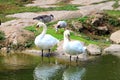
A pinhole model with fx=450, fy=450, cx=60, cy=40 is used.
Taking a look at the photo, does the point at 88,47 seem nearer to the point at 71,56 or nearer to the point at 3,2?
the point at 71,56

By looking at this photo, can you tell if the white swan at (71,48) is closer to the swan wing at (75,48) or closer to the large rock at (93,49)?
the swan wing at (75,48)

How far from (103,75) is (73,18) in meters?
11.9

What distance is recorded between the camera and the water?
61.2 ft

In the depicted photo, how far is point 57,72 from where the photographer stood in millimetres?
19562

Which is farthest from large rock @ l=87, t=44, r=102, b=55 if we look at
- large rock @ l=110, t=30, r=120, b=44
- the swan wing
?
large rock @ l=110, t=30, r=120, b=44

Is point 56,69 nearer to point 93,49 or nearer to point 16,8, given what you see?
point 93,49

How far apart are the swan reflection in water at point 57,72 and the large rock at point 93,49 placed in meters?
2.24

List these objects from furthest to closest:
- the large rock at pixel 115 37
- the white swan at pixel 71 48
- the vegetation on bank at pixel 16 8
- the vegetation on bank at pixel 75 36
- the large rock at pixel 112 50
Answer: the vegetation on bank at pixel 16 8, the large rock at pixel 115 37, the vegetation on bank at pixel 75 36, the large rock at pixel 112 50, the white swan at pixel 71 48

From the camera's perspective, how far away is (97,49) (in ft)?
76.0

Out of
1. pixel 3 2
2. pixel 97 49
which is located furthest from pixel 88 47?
pixel 3 2

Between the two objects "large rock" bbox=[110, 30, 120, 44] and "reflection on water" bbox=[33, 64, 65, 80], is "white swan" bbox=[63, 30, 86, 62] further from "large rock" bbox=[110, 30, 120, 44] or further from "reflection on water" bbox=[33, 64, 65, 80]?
"large rock" bbox=[110, 30, 120, 44]

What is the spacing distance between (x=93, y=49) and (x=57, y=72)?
407cm

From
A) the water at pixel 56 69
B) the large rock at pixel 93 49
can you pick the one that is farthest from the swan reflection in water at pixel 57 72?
the large rock at pixel 93 49

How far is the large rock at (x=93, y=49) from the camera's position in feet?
74.4
